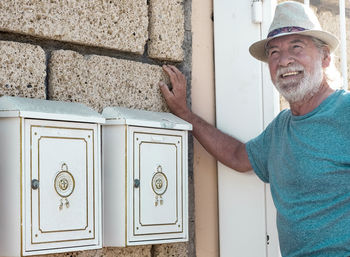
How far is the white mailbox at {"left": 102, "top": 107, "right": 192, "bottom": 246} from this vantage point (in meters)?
2.93

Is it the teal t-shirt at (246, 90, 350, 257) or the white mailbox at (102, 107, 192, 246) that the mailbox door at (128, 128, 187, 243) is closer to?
the white mailbox at (102, 107, 192, 246)

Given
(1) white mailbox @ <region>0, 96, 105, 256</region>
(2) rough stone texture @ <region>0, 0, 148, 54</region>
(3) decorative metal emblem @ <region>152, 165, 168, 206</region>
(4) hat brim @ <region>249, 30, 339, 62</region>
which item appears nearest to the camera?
(1) white mailbox @ <region>0, 96, 105, 256</region>

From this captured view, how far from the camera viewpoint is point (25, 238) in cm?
251

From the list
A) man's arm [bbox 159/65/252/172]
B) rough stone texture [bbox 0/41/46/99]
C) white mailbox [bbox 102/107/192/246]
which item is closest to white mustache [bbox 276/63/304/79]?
man's arm [bbox 159/65/252/172]

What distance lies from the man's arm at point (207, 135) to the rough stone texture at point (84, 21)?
0.27 meters

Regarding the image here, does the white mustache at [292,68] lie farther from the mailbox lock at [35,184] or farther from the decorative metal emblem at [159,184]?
the mailbox lock at [35,184]

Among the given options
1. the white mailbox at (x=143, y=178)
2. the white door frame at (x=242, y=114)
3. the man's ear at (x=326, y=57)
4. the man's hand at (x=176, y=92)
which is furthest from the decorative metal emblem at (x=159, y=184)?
the man's ear at (x=326, y=57)

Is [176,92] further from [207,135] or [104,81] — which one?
[104,81]

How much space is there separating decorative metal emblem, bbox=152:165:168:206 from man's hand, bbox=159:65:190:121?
45cm

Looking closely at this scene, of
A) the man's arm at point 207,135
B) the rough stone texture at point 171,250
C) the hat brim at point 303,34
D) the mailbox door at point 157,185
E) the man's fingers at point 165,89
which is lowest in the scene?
the rough stone texture at point 171,250

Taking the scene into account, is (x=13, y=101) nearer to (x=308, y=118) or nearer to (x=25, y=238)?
(x=25, y=238)

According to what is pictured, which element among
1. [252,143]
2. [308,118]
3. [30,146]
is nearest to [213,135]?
[252,143]

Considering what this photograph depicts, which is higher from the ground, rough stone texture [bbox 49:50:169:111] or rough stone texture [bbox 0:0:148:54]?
rough stone texture [bbox 0:0:148:54]

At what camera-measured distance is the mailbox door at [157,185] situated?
2973 mm
